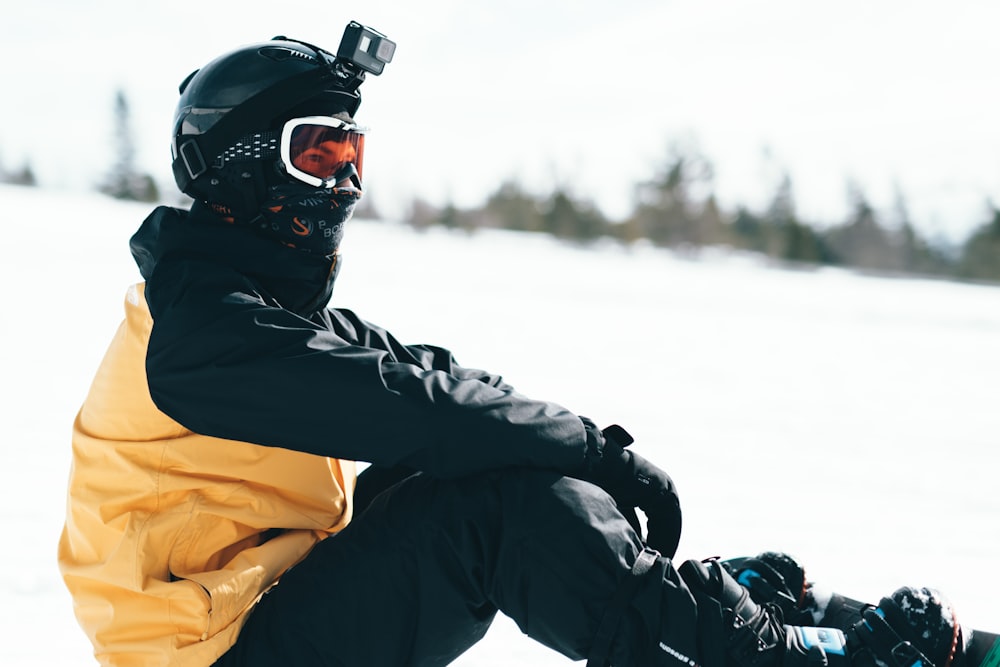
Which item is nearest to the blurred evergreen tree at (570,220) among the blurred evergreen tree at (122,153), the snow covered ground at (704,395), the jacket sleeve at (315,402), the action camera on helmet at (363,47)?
the blurred evergreen tree at (122,153)

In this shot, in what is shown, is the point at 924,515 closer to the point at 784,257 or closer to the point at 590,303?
the point at 590,303

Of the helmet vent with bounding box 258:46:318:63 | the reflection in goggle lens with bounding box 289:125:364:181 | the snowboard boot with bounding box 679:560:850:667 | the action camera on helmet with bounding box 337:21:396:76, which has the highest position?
the action camera on helmet with bounding box 337:21:396:76

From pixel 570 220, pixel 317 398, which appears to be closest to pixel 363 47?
pixel 317 398

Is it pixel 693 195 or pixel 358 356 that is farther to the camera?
pixel 693 195

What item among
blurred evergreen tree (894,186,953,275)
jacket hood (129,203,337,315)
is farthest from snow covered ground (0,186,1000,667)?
blurred evergreen tree (894,186,953,275)

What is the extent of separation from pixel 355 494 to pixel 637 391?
13.8 ft

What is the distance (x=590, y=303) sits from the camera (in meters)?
12.4

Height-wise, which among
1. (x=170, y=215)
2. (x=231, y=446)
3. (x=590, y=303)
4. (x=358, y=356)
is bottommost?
(x=590, y=303)

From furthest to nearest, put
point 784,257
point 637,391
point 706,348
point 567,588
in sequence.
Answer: point 784,257
point 706,348
point 637,391
point 567,588

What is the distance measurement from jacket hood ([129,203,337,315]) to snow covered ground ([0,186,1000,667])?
1.08m

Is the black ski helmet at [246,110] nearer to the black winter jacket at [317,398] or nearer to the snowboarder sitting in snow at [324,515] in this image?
the snowboarder sitting in snow at [324,515]

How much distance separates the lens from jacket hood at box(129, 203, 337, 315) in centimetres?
178

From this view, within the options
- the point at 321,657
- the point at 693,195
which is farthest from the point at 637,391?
the point at 693,195

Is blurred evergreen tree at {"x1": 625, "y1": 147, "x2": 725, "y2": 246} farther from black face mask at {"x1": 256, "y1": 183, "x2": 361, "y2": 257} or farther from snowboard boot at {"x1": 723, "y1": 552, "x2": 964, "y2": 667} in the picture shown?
snowboard boot at {"x1": 723, "y1": 552, "x2": 964, "y2": 667}
